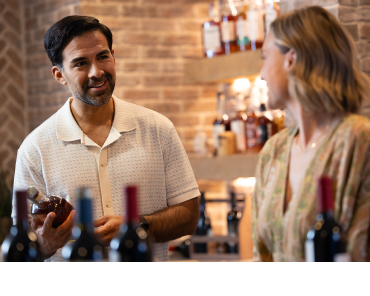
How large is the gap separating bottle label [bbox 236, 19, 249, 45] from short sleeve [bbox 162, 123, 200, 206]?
1.52 m

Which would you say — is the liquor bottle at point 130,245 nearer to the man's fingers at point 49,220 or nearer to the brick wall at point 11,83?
the man's fingers at point 49,220

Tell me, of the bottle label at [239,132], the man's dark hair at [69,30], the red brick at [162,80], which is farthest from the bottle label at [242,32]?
the man's dark hair at [69,30]

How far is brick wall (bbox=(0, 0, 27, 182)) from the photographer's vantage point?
145 inches

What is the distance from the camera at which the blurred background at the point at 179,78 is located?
10.4 feet

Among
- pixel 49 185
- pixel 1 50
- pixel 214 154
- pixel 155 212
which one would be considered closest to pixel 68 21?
pixel 49 185

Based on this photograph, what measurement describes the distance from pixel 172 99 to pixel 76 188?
196cm

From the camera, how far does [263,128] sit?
3.06 m

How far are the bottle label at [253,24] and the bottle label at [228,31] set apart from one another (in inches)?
5.0

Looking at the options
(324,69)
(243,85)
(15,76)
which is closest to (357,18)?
(324,69)

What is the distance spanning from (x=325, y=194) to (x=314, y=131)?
244mm

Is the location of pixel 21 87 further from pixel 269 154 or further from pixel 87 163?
pixel 269 154

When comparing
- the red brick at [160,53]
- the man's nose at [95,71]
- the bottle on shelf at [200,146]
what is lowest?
the bottle on shelf at [200,146]

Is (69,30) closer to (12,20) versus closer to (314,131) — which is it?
(314,131)

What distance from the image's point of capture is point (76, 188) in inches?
65.1
